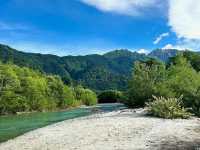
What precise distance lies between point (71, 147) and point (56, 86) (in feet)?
446

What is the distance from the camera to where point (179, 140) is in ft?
80.8

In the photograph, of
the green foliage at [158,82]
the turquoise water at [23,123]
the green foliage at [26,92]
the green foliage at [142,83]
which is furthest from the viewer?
the green foliage at [26,92]

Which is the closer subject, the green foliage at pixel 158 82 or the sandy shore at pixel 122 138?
the sandy shore at pixel 122 138

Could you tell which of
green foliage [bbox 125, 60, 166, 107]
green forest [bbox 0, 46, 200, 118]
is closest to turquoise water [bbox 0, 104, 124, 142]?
green foliage [bbox 125, 60, 166, 107]

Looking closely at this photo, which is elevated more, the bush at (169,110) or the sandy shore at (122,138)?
the bush at (169,110)

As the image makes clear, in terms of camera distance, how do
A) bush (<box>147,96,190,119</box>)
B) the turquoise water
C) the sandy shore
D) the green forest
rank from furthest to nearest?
the turquoise water → the green forest → bush (<box>147,96,190,119</box>) → the sandy shore

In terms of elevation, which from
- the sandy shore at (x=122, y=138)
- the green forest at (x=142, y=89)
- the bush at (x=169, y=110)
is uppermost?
the green forest at (x=142, y=89)

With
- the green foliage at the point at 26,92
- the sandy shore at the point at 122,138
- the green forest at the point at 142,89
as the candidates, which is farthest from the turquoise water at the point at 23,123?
the green foliage at the point at 26,92

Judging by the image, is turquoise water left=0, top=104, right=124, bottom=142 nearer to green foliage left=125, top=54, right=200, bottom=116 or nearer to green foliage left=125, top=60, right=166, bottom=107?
green foliage left=125, top=60, right=166, bottom=107

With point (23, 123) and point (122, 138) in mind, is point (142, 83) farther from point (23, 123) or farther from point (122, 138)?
point (122, 138)

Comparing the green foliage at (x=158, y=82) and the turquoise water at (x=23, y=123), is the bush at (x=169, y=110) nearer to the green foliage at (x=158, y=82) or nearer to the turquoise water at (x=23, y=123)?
the turquoise water at (x=23, y=123)

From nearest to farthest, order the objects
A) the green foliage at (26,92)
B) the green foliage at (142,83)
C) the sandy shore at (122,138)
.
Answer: the sandy shore at (122,138) < the green foliage at (142,83) < the green foliage at (26,92)

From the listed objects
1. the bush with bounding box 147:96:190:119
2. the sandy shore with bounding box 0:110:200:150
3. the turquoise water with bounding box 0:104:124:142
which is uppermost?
the bush with bounding box 147:96:190:119

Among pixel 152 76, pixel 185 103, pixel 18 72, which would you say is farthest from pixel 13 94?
pixel 185 103
